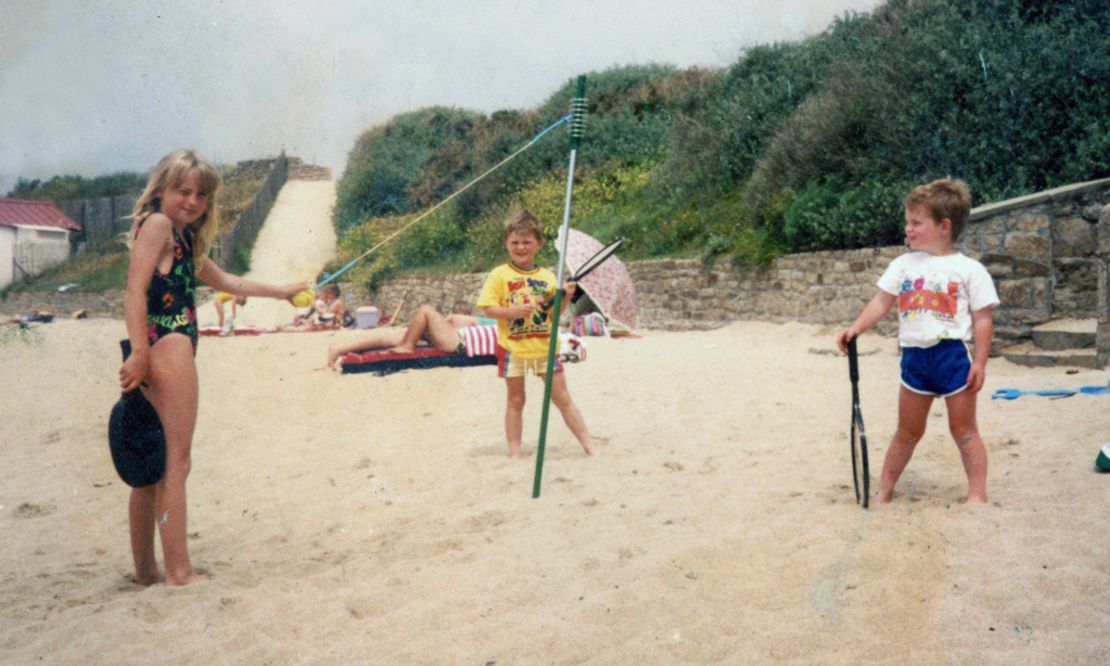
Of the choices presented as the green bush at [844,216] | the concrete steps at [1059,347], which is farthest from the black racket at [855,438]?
the green bush at [844,216]

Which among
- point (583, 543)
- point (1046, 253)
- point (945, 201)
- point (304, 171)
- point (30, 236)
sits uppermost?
point (304, 171)

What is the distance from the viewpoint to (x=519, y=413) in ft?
16.5

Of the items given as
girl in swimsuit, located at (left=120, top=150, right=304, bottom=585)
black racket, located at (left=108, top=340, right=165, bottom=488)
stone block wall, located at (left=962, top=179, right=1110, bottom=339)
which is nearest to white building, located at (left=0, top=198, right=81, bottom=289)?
girl in swimsuit, located at (left=120, top=150, right=304, bottom=585)

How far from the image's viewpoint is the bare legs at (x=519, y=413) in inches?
195

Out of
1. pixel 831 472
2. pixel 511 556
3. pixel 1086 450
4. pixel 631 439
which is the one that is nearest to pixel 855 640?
pixel 511 556

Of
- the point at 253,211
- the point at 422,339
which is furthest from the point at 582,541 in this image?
the point at 253,211

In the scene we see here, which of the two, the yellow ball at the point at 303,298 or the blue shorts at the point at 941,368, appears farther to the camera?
the blue shorts at the point at 941,368

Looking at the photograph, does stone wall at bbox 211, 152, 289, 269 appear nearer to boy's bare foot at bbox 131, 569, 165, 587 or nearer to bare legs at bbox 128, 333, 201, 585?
A: boy's bare foot at bbox 131, 569, 165, 587

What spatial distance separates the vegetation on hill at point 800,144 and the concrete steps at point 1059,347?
229 cm

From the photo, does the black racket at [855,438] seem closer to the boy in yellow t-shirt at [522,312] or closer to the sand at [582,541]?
the sand at [582,541]

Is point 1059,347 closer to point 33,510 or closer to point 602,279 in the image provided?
point 602,279

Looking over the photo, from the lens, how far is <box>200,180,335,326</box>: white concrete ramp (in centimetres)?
1725

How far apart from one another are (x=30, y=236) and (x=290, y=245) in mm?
12893

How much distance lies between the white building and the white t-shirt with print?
18.0 feet
